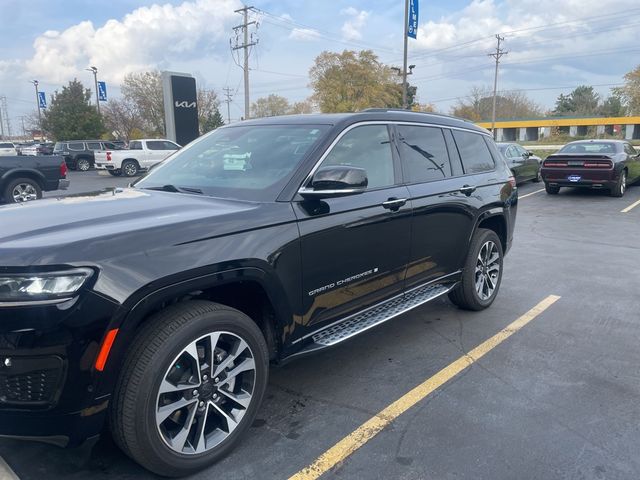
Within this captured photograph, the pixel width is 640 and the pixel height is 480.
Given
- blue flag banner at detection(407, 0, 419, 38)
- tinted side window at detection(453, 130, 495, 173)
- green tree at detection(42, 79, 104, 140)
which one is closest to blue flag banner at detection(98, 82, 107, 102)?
green tree at detection(42, 79, 104, 140)

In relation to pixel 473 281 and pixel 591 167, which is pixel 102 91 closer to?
pixel 591 167

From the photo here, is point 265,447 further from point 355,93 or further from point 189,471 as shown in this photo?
point 355,93

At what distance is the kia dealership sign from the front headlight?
914 inches

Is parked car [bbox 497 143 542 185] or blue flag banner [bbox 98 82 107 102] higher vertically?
blue flag banner [bbox 98 82 107 102]

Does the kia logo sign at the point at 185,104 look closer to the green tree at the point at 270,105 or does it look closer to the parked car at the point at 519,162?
the parked car at the point at 519,162

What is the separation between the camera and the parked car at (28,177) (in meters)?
12.1

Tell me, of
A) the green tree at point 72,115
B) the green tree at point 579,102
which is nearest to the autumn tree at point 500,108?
the green tree at point 579,102

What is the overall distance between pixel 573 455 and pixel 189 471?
2.05 metres

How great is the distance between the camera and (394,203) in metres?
3.66

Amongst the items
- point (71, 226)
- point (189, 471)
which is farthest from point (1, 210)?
point (189, 471)

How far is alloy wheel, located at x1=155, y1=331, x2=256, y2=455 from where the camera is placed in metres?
2.47

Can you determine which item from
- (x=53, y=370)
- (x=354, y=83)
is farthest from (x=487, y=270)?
(x=354, y=83)

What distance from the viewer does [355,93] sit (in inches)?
2280

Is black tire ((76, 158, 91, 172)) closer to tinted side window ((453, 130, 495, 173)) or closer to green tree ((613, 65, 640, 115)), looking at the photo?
tinted side window ((453, 130, 495, 173))
